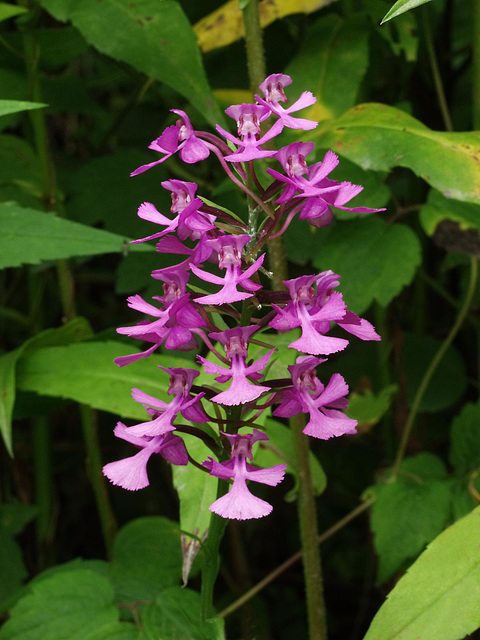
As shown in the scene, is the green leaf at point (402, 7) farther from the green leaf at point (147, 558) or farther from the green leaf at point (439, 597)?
the green leaf at point (147, 558)

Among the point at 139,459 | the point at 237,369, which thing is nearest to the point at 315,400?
the point at 237,369

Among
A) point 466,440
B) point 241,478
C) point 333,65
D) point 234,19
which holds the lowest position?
point 466,440

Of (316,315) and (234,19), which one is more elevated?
(234,19)

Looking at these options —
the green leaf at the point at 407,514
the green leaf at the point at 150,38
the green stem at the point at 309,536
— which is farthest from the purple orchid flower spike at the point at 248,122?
the green leaf at the point at 407,514

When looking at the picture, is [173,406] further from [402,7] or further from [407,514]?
[407,514]

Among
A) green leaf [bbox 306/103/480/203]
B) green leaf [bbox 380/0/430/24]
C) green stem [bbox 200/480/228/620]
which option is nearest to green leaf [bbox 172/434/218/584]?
green stem [bbox 200/480/228/620]

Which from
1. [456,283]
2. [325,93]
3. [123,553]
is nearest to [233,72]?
[325,93]

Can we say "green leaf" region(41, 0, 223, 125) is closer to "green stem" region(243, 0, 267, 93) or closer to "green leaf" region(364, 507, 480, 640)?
"green stem" region(243, 0, 267, 93)
